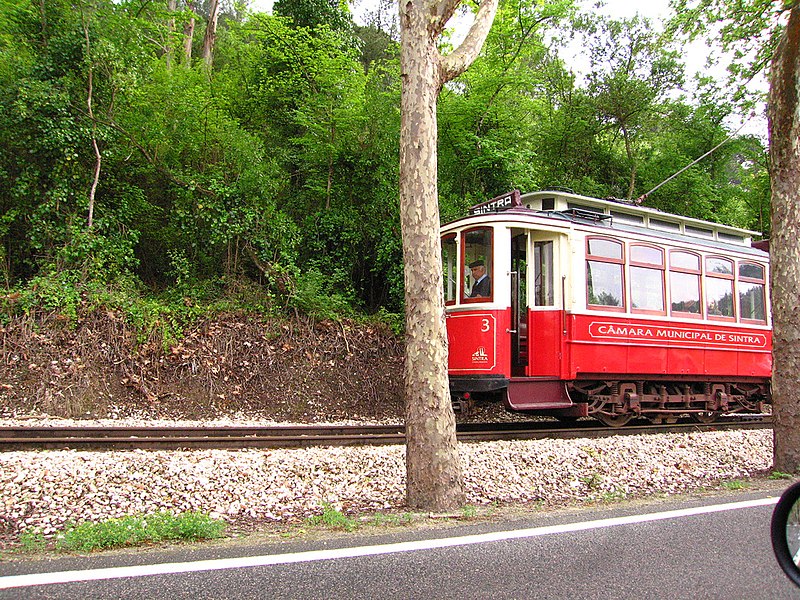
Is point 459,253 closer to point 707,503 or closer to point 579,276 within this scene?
point 579,276

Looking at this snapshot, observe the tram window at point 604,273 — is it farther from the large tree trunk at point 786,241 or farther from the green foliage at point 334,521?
the green foliage at point 334,521

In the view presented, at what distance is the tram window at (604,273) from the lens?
9320 millimetres

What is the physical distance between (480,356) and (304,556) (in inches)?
215

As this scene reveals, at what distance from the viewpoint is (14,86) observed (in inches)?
435

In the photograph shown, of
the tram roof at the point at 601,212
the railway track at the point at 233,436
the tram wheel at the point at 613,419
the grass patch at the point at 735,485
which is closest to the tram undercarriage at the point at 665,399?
the tram wheel at the point at 613,419

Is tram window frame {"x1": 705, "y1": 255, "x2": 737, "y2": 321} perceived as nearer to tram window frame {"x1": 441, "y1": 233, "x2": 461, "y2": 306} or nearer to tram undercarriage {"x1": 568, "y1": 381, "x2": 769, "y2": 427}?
tram undercarriage {"x1": 568, "y1": 381, "x2": 769, "y2": 427}

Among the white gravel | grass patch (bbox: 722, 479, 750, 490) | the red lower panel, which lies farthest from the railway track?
grass patch (bbox: 722, 479, 750, 490)

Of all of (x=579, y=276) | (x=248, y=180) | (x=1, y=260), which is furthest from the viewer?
(x=248, y=180)

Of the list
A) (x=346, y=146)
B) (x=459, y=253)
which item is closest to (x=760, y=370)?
(x=459, y=253)

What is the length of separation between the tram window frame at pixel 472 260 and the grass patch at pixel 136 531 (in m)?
5.42

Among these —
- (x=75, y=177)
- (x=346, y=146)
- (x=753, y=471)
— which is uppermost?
(x=346, y=146)

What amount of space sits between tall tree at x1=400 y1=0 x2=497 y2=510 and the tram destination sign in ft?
13.5

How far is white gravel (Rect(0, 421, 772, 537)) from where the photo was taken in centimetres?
475

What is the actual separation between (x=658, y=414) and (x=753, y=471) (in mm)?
3645
